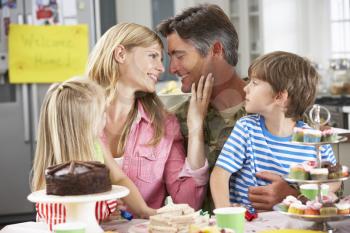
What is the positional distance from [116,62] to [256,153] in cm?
58

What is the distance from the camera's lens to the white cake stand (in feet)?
5.84

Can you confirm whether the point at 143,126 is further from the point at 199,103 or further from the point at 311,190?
the point at 311,190

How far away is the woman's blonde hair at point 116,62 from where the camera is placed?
258 cm

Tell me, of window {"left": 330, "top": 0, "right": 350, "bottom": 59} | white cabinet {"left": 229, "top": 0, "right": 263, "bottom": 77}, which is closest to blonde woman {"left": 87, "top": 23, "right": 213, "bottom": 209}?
white cabinet {"left": 229, "top": 0, "right": 263, "bottom": 77}

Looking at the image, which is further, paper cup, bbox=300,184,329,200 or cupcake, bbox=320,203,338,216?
paper cup, bbox=300,184,329,200

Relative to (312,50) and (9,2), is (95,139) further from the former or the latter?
(312,50)

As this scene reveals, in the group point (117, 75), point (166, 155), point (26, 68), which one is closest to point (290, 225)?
point (166, 155)

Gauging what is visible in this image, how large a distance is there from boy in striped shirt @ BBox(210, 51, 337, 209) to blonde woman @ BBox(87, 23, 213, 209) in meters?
0.16

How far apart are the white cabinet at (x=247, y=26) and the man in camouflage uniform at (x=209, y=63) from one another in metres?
3.99

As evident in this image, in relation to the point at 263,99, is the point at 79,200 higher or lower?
lower

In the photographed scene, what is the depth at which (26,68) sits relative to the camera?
5.39 m

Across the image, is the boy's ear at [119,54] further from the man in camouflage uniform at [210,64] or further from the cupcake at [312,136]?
the cupcake at [312,136]

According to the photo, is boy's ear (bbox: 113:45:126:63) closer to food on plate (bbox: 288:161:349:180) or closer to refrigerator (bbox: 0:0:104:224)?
food on plate (bbox: 288:161:349:180)

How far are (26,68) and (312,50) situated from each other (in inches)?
134
